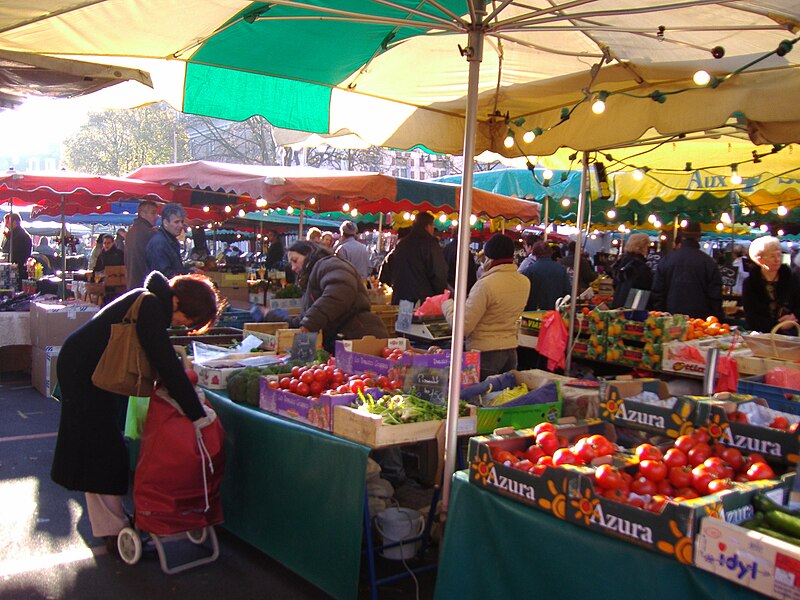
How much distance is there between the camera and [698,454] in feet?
8.95

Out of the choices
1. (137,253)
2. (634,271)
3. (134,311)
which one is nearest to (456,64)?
(134,311)

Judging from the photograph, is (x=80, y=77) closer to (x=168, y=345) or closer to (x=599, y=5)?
(x=168, y=345)

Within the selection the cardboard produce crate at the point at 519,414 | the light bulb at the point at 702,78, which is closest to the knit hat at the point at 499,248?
the cardboard produce crate at the point at 519,414

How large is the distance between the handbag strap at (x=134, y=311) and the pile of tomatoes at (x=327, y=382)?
89cm

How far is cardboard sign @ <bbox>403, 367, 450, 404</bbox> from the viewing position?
3.92 meters

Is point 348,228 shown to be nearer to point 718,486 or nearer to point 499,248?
point 499,248

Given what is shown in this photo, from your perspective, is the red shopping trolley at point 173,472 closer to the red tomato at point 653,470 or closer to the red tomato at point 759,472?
the red tomato at point 653,470

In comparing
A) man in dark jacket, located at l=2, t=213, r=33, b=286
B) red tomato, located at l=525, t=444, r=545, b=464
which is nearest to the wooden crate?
red tomato, located at l=525, t=444, r=545, b=464

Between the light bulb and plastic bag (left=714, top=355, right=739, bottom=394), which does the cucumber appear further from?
plastic bag (left=714, top=355, right=739, bottom=394)

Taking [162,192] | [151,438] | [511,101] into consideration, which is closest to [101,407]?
[151,438]

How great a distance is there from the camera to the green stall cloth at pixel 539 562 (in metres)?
2.24

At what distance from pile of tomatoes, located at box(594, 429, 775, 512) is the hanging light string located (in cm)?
188

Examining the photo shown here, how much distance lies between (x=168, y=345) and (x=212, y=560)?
4.39ft

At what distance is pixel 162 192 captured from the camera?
983 centimetres
